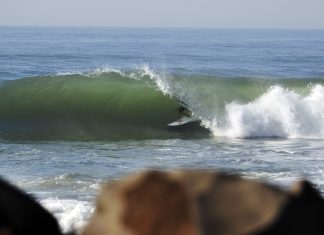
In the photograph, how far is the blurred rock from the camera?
3.08 m

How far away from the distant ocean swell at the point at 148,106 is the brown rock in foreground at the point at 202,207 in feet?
44.4

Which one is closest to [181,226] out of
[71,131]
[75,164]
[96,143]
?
[75,164]

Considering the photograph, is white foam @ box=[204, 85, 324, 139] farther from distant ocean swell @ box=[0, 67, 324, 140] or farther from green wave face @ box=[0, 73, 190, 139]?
green wave face @ box=[0, 73, 190, 139]

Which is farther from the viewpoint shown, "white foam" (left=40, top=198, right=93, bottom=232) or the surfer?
the surfer

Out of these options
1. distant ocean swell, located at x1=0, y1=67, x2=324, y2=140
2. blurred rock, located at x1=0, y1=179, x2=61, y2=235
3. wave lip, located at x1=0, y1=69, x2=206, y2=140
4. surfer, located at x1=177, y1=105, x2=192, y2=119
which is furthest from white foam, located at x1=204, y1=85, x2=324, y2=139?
blurred rock, located at x1=0, y1=179, x2=61, y2=235

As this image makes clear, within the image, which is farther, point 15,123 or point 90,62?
point 90,62

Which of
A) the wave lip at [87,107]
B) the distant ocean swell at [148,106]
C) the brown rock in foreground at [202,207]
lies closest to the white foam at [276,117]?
the distant ocean swell at [148,106]

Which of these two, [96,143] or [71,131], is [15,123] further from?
[96,143]

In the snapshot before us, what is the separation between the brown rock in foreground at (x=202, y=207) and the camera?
2.64 metres

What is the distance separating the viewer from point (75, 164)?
39.0ft

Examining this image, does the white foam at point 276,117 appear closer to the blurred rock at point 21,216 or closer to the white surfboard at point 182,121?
the white surfboard at point 182,121

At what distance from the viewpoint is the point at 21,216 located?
3158mm

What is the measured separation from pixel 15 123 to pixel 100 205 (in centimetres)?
1565

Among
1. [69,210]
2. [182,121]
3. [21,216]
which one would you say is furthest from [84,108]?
[21,216]
